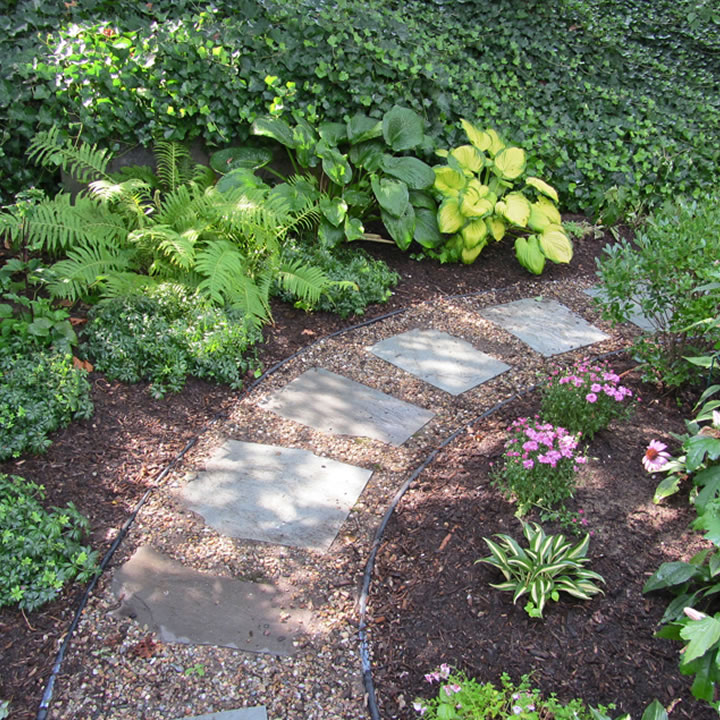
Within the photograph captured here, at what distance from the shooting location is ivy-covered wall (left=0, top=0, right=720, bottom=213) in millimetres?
4574

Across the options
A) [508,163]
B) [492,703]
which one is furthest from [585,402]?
[508,163]

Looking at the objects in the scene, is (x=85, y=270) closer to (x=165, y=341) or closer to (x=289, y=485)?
(x=165, y=341)

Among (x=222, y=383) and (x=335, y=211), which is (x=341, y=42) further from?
(x=222, y=383)

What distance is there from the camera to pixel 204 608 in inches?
96.1

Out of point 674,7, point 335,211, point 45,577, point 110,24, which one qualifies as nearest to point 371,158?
point 335,211

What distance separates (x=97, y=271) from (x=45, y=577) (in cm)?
191

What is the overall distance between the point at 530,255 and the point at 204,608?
11.0 feet

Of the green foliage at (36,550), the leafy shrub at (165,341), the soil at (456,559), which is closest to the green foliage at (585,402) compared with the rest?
the soil at (456,559)

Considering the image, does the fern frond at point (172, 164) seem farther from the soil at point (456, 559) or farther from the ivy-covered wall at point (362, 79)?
the soil at point (456, 559)

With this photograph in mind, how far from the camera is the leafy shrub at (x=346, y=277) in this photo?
429 centimetres

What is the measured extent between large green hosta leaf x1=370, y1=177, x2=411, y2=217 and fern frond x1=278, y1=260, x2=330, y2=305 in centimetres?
74

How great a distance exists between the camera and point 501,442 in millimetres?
3215

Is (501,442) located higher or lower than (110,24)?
lower

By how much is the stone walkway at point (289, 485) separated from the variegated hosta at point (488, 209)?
22.8 inches
